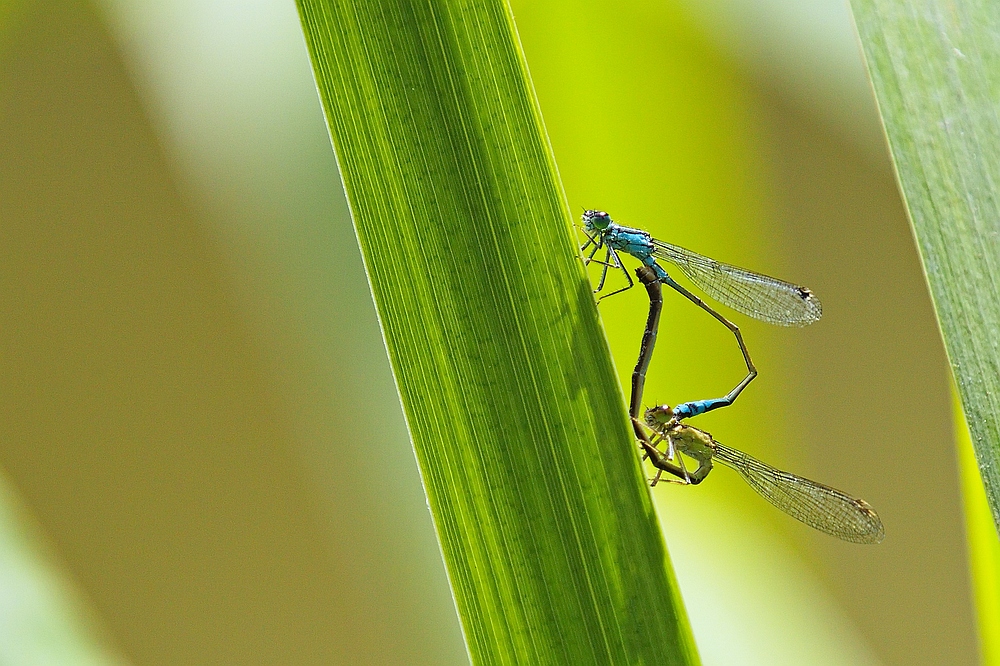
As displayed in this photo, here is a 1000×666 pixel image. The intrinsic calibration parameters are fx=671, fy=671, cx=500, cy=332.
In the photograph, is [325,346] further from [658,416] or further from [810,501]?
[810,501]

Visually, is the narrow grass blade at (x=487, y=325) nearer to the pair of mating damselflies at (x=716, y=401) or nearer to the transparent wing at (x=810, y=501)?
the pair of mating damselflies at (x=716, y=401)

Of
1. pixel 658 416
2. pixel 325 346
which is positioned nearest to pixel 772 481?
pixel 658 416

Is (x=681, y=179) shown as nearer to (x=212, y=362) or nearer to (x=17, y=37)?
(x=17, y=37)

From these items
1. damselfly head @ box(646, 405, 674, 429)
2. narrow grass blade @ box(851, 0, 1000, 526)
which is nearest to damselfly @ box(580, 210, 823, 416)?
damselfly head @ box(646, 405, 674, 429)

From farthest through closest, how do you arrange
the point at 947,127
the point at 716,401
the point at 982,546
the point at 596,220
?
1. the point at 716,401
2. the point at 596,220
3. the point at 982,546
4. the point at 947,127

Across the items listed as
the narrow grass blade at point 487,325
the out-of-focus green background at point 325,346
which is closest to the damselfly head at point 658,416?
the out-of-focus green background at point 325,346

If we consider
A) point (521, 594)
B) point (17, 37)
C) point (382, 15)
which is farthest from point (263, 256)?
point (521, 594)

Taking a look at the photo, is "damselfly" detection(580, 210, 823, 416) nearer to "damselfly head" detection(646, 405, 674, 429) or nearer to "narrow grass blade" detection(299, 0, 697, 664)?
"damselfly head" detection(646, 405, 674, 429)
